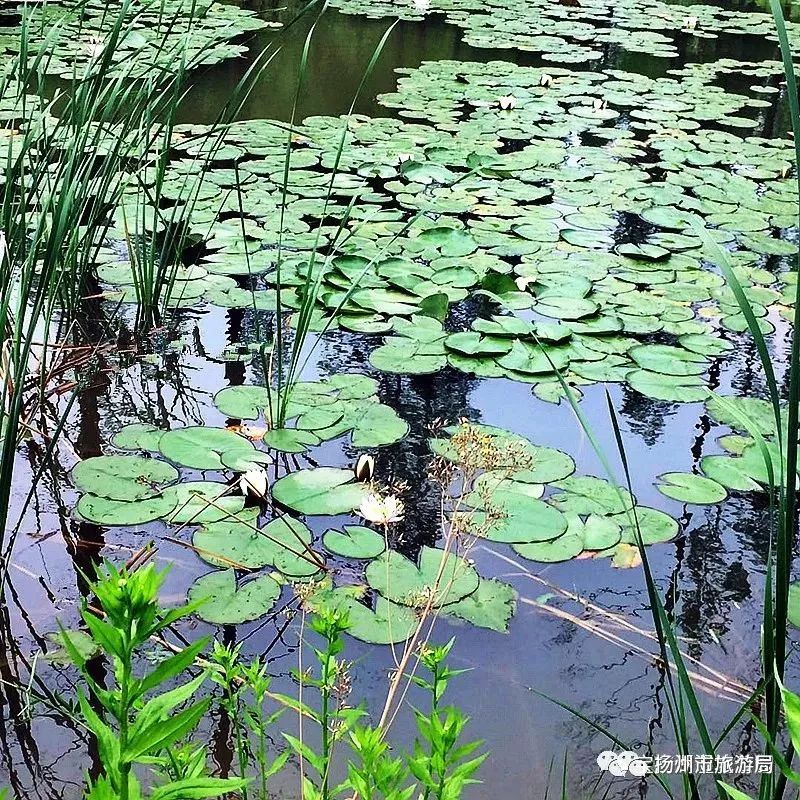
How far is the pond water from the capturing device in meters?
1.19

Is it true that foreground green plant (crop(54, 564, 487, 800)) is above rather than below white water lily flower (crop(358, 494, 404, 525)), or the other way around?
above

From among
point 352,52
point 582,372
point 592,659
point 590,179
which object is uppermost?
point 352,52

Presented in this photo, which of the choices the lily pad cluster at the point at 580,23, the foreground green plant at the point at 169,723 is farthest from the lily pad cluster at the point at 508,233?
the lily pad cluster at the point at 580,23

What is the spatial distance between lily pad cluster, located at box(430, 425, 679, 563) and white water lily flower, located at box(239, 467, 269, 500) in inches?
14.7

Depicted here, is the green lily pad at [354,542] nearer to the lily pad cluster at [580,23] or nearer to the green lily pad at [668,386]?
the green lily pad at [668,386]

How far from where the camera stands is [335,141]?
3.70 metres

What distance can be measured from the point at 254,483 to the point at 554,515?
57 centimetres

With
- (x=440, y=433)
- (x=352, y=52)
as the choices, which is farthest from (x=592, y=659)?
(x=352, y=52)

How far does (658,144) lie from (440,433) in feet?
8.84

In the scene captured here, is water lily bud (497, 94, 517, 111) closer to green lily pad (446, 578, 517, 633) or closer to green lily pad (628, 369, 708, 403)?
green lily pad (628, 369, 708, 403)

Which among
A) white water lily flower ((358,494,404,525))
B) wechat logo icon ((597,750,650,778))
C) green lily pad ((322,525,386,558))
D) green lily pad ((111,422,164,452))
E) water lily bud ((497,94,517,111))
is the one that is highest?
water lily bud ((497,94,517,111))

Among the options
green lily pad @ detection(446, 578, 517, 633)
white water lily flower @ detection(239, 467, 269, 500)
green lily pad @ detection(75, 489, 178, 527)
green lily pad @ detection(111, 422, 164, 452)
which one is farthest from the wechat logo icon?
green lily pad @ detection(111, 422, 164, 452)

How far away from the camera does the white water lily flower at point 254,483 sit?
1577 mm

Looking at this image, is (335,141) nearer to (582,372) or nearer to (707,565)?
(582,372)
